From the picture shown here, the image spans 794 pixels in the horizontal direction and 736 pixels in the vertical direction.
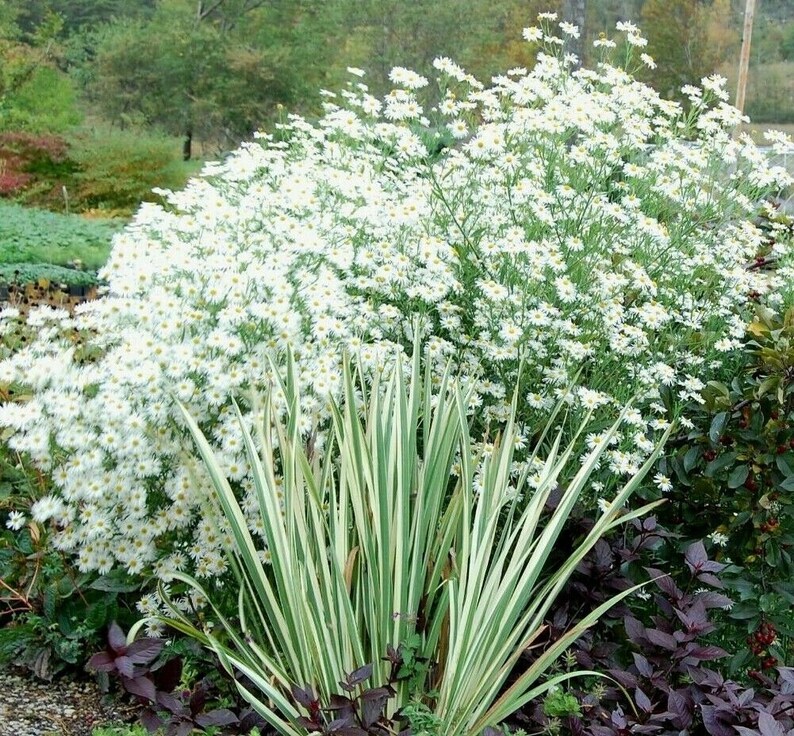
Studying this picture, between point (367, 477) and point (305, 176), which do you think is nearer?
point (367, 477)

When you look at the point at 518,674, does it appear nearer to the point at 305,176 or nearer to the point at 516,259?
the point at 516,259

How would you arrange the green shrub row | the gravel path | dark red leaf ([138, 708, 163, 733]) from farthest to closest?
1. the green shrub row
2. the gravel path
3. dark red leaf ([138, 708, 163, 733])

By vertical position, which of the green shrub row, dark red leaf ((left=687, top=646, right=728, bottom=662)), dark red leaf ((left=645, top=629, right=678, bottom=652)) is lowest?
the green shrub row

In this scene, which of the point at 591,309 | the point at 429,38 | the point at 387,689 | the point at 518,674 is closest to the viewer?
the point at 387,689

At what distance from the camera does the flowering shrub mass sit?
8.20 feet

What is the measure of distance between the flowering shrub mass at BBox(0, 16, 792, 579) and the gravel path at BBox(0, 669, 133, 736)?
0.31 metres

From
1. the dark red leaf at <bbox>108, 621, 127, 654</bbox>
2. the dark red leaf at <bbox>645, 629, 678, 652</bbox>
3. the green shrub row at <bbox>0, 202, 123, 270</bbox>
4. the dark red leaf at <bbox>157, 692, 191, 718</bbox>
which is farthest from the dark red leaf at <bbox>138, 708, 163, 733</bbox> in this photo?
the green shrub row at <bbox>0, 202, 123, 270</bbox>

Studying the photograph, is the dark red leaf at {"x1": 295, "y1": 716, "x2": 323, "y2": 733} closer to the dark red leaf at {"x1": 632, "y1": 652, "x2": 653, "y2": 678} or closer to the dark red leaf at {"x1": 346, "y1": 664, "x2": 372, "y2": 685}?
the dark red leaf at {"x1": 346, "y1": 664, "x2": 372, "y2": 685}

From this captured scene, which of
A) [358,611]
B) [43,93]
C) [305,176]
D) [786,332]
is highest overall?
[305,176]

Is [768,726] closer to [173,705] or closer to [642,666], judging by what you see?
[642,666]

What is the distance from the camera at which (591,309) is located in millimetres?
2998

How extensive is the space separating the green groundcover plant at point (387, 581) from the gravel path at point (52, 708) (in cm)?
32

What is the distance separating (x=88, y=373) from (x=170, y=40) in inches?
800

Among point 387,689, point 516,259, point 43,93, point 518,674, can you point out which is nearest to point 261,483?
point 387,689
